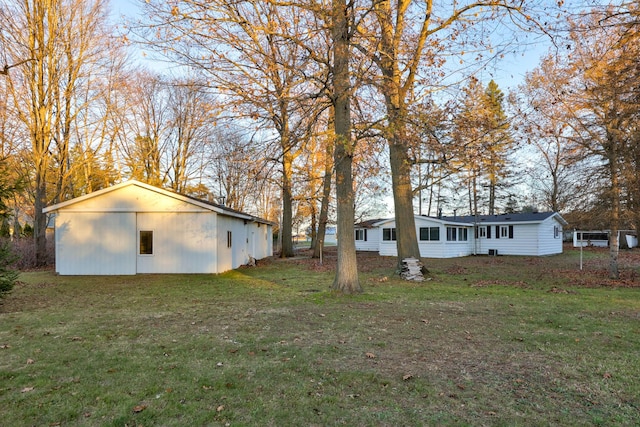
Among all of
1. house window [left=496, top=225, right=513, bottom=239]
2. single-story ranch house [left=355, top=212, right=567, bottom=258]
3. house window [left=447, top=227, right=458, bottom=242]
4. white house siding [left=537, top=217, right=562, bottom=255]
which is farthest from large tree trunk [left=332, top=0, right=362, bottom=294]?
white house siding [left=537, top=217, right=562, bottom=255]

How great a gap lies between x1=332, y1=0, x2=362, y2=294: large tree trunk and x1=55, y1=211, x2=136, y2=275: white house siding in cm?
945

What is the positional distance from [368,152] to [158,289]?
23.7 ft

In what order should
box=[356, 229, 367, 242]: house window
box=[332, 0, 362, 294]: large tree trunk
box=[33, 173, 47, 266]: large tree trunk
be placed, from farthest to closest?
box=[356, 229, 367, 242]: house window < box=[33, 173, 47, 266]: large tree trunk < box=[332, 0, 362, 294]: large tree trunk

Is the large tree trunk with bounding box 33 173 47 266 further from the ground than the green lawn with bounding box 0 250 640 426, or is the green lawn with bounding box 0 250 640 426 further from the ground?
the large tree trunk with bounding box 33 173 47 266

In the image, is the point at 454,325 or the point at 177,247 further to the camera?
the point at 177,247

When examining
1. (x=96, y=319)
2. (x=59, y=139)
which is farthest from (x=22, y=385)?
(x=59, y=139)

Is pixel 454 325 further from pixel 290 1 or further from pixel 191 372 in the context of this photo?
pixel 290 1

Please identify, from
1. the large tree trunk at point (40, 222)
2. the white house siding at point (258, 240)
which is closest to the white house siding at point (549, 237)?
the white house siding at point (258, 240)

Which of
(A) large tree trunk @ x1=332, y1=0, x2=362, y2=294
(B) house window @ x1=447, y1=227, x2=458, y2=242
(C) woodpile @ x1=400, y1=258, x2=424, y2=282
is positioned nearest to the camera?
(A) large tree trunk @ x1=332, y1=0, x2=362, y2=294

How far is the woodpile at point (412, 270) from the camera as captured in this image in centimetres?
1241

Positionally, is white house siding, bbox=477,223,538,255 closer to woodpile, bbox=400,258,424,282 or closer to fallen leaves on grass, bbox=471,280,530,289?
fallen leaves on grass, bbox=471,280,530,289

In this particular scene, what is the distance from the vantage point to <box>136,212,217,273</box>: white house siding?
1451 cm

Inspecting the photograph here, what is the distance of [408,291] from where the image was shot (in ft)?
33.1

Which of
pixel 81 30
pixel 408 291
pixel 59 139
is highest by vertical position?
pixel 81 30
